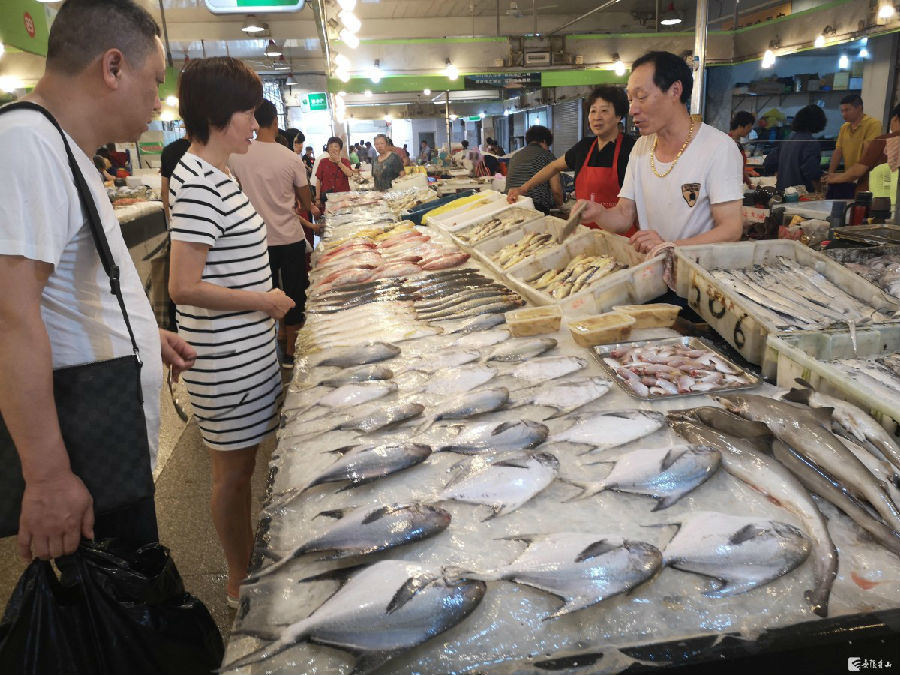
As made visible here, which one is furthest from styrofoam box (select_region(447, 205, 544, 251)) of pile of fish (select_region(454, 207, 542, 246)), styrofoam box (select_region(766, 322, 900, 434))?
styrofoam box (select_region(766, 322, 900, 434))

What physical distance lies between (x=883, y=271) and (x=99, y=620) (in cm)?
325

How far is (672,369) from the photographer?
7.11 feet

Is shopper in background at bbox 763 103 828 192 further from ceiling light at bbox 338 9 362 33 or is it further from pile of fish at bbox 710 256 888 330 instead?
pile of fish at bbox 710 256 888 330

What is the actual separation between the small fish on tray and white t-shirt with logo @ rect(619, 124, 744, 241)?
3.52 ft

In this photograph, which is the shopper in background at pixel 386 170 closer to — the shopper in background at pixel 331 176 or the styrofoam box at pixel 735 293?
the shopper in background at pixel 331 176

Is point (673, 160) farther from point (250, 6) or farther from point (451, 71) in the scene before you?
point (451, 71)

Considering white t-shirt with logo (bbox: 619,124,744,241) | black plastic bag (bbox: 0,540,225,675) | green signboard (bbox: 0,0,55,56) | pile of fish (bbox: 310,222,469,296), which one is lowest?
black plastic bag (bbox: 0,540,225,675)

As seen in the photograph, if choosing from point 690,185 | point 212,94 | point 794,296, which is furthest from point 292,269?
point 794,296

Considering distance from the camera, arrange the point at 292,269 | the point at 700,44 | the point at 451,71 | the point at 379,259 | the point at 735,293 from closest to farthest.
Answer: the point at 735,293 < the point at 379,259 < the point at 292,269 < the point at 700,44 < the point at 451,71

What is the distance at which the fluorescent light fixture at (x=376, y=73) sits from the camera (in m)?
14.4

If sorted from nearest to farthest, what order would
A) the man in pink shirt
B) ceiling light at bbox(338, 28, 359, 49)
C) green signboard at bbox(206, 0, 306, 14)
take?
the man in pink shirt < green signboard at bbox(206, 0, 306, 14) < ceiling light at bbox(338, 28, 359, 49)

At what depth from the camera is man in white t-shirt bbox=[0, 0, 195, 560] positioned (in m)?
1.36

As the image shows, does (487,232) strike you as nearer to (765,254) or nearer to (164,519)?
(765,254)

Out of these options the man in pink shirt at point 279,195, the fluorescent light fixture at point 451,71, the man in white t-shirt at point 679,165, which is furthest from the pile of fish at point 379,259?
the fluorescent light fixture at point 451,71
